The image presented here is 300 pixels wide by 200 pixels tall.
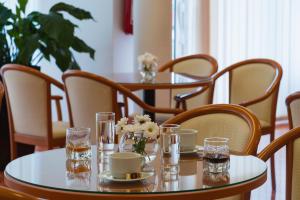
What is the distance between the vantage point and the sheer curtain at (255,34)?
697 cm

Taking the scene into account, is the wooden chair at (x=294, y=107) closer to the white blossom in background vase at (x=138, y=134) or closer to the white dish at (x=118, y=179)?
the white blossom in background vase at (x=138, y=134)

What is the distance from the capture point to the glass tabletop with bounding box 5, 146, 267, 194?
170cm

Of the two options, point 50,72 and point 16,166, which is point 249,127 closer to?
point 16,166

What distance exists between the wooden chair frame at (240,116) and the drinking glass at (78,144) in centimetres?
52

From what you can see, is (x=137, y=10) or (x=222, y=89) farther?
(x=222, y=89)

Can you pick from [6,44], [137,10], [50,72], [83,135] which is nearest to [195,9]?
[137,10]

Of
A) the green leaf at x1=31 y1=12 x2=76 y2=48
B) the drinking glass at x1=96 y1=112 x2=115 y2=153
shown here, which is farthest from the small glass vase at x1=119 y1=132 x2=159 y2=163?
the green leaf at x1=31 y1=12 x2=76 y2=48

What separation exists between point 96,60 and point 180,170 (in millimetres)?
4506

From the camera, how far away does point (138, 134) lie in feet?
6.23

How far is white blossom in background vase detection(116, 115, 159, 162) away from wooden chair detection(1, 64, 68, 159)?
188cm

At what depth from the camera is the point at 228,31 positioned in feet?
23.3

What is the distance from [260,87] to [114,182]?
9.83 feet

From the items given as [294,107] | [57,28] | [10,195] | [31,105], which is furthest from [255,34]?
[10,195]

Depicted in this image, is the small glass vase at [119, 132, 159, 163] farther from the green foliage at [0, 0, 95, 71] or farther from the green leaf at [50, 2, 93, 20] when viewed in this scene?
the green leaf at [50, 2, 93, 20]
